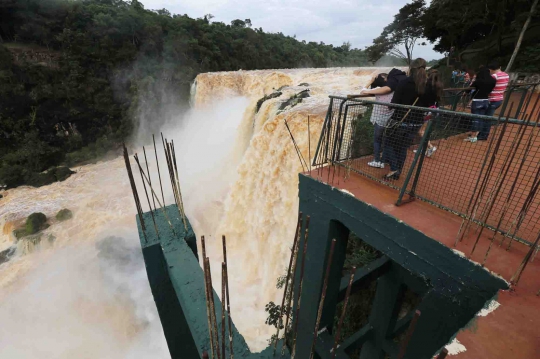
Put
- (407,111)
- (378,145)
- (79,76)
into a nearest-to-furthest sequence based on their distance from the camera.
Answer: (407,111)
(378,145)
(79,76)

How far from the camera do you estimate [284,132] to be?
7.64 m

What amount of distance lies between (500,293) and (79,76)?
31893 mm

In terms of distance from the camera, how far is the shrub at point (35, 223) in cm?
1270

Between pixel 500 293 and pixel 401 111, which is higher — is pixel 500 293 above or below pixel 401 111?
below

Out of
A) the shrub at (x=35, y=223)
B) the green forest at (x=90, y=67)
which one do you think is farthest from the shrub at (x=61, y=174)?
the shrub at (x=35, y=223)

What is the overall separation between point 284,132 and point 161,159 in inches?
568

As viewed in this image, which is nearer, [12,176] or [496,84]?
[496,84]

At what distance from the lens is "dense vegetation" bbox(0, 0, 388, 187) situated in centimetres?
2222

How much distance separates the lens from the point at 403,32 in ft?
76.6

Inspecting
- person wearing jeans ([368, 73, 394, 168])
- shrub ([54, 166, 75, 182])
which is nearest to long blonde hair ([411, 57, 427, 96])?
person wearing jeans ([368, 73, 394, 168])

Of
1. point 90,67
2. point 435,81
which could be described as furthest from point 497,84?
point 90,67

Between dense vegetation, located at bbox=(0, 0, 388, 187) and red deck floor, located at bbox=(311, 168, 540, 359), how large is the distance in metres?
23.6

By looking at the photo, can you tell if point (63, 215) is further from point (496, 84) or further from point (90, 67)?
point (90, 67)

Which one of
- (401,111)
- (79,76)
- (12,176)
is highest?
(401,111)
